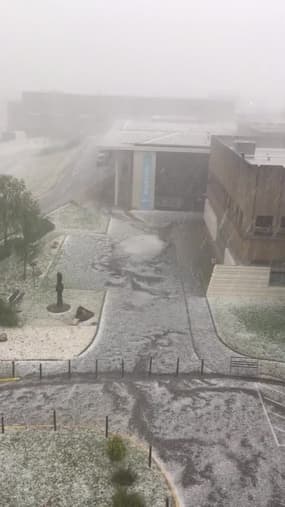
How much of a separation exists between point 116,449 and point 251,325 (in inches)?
492

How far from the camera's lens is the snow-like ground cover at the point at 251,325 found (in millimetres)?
23688

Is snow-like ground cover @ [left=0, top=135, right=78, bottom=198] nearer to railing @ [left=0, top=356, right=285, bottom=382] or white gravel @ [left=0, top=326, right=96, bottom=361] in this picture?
white gravel @ [left=0, top=326, right=96, bottom=361]

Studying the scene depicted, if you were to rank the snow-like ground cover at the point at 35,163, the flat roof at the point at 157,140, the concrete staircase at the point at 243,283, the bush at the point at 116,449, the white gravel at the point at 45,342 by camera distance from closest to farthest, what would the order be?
the bush at the point at 116,449 < the white gravel at the point at 45,342 < the concrete staircase at the point at 243,283 < the flat roof at the point at 157,140 < the snow-like ground cover at the point at 35,163

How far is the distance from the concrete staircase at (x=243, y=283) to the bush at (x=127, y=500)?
1676 cm

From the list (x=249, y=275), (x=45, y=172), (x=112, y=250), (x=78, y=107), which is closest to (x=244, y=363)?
(x=249, y=275)

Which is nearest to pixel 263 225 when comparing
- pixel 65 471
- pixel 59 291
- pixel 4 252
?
pixel 59 291

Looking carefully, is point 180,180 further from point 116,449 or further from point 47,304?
point 116,449

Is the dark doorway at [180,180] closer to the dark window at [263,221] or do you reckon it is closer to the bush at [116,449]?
the dark window at [263,221]

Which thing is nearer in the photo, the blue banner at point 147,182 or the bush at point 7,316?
the bush at point 7,316

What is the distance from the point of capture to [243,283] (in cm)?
2931

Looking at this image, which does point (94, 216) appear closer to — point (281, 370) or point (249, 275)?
point (249, 275)

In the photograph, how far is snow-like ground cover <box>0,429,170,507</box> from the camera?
1439cm

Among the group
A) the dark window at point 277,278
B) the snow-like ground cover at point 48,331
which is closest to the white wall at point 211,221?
the dark window at point 277,278

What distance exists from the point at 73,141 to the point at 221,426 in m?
89.2
